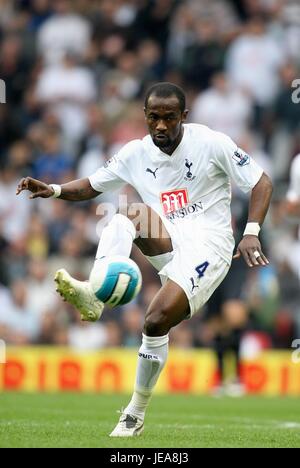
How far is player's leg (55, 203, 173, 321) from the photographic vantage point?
291 inches

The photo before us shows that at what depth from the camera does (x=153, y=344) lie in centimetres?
764

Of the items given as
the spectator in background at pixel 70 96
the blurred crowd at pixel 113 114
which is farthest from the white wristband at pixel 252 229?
the spectator in background at pixel 70 96

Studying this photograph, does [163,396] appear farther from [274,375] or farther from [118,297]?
[118,297]

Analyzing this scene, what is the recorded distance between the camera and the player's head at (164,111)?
770 centimetres

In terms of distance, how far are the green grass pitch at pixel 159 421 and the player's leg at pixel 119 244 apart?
0.90 metres

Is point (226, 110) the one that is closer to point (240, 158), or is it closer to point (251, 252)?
point (240, 158)

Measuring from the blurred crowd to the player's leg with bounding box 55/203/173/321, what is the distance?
23.9 ft

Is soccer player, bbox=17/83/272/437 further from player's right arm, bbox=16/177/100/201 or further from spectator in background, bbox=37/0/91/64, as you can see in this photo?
spectator in background, bbox=37/0/91/64

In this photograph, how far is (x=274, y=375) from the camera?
15.1 metres

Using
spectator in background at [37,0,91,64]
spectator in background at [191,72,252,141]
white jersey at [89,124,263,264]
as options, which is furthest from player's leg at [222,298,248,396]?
white jersey at [89,124,263,264]

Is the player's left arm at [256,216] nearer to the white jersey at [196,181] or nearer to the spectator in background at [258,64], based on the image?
the white jersey at [196,181]
